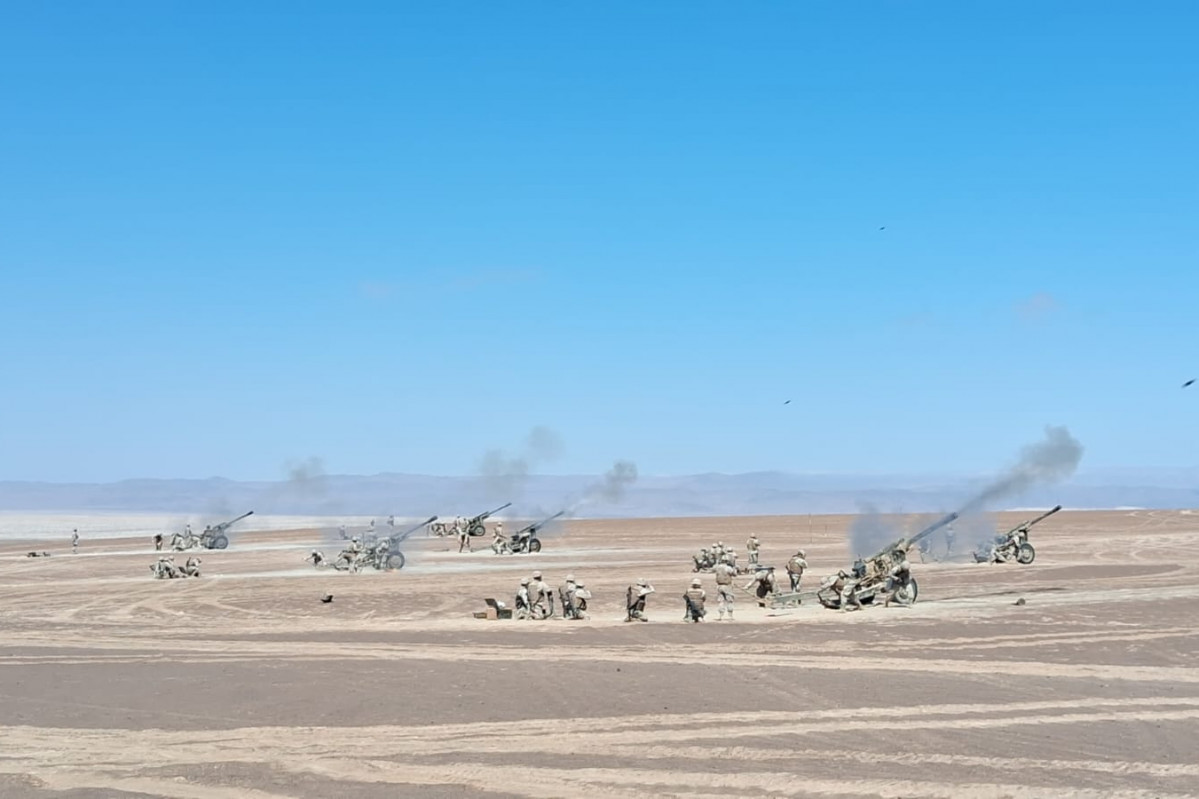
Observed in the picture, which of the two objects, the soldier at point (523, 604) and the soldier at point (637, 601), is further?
the soldier at point (523, 604)

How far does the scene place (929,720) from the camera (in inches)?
611

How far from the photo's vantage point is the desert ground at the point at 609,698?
13000mm

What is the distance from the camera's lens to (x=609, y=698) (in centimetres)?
1762

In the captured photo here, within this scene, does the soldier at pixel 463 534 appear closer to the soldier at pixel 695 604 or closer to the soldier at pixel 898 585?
the soldier at pixel 898 585

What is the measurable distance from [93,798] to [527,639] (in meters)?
13.0

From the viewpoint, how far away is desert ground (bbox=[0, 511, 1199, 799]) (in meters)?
13.0

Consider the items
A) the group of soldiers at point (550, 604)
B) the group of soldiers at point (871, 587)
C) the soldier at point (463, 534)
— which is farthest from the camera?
the soldier at point (463, 534)

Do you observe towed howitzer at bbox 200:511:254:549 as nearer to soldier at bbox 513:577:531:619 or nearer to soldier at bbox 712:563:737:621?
soldier at bbox 513:577:531:619

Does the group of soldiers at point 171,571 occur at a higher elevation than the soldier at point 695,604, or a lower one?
higher

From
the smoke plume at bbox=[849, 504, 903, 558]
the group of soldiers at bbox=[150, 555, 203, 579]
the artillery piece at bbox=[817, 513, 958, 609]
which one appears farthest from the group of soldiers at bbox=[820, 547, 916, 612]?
the group of soldiers at bbox=[150, 555, 203, 579]

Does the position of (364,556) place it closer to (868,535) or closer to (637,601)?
(868,535)

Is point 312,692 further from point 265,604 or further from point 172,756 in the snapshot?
point 265,604

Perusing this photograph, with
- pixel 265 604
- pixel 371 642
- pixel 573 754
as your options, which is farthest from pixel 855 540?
pixel 573 754

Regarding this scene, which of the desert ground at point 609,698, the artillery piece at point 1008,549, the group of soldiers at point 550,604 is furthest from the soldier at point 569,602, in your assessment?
the artillery piece at point 1008,549
